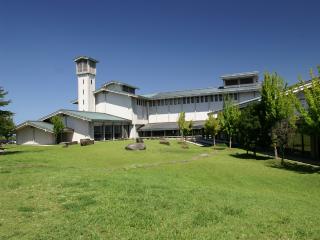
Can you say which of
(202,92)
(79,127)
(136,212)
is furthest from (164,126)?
(136,212)

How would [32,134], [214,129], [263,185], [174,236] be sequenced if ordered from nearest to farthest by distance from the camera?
1. [174,236]
2. [263,185]
3. [214,129]
4. [32,134]

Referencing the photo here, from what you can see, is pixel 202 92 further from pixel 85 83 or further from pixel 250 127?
pixel 250 127

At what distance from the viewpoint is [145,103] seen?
6669cm

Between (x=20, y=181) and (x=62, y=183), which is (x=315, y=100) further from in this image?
(x=20, y=181)

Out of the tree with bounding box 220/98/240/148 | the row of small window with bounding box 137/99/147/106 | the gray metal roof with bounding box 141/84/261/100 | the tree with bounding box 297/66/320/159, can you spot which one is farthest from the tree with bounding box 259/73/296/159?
the row of small window with bounding box 137/99/147/106

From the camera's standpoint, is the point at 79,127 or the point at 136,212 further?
the point at 79,127

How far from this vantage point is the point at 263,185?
17.6 meters

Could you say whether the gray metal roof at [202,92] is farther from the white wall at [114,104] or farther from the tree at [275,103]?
the tree at [275,103]

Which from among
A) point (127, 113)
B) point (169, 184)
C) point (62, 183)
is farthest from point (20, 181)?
point (127, 113)

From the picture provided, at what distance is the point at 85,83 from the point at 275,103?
42.9m

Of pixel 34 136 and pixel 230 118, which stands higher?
pixel 230 118

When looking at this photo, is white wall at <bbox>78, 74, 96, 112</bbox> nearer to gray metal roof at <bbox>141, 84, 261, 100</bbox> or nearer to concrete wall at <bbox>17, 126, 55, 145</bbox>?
gray metal roof at <bbox>141, 84, 261, 100</bbox>

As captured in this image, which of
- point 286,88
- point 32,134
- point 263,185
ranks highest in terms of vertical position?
point 286,88

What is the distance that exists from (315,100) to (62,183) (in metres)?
17.7
